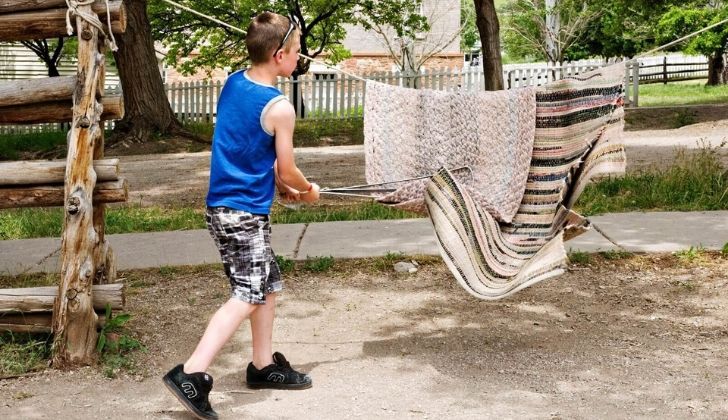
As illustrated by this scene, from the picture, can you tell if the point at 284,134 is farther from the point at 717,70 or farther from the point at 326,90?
the point at 717,70

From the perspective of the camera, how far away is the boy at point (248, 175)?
4082mm

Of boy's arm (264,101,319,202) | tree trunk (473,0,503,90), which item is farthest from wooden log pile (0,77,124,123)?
tree trunk (473,0,503,90)

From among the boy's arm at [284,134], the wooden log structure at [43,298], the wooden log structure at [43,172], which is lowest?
the wooden log structure at [43,298]

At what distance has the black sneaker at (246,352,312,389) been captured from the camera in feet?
14.6

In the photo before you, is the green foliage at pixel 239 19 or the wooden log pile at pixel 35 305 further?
the green foliage at pixel 239 19

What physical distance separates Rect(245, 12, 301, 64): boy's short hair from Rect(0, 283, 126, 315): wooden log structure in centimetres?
148

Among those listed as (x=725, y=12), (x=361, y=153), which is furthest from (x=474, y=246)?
(x=725, y=12)

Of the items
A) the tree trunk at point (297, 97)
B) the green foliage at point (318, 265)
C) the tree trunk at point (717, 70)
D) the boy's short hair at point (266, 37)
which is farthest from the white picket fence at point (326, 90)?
the boy's short hair at point (266, 37)

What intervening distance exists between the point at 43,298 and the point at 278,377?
1.30 meters

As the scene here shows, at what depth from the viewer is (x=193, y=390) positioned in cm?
400

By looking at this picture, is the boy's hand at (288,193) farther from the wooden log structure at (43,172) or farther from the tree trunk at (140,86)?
the tree trunk at (140,86)

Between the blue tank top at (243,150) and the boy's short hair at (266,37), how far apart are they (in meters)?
0.12

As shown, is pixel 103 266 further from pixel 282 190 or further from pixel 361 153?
pixel 361 153

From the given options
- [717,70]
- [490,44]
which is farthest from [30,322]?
[717,70]
